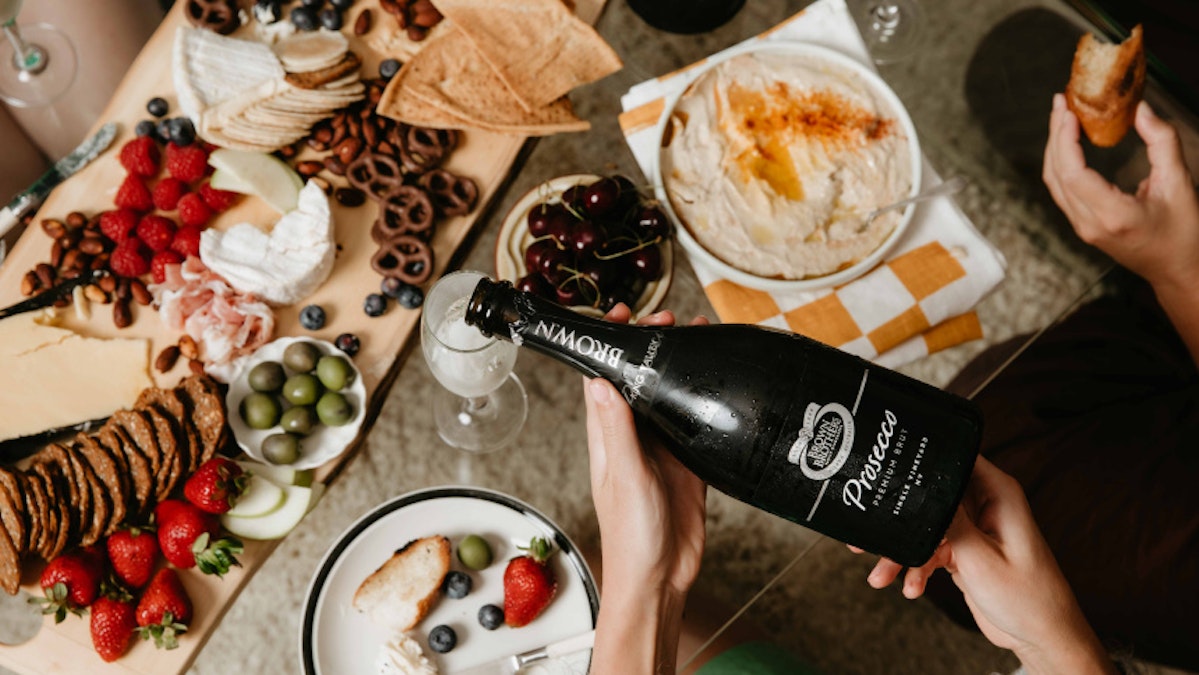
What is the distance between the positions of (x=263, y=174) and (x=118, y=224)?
0.30 meters

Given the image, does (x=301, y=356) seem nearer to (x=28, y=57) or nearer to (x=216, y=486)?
(x=216, y=486)

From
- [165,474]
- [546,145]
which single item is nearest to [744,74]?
[546,145]

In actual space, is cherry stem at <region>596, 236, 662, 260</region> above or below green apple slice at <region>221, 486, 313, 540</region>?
above

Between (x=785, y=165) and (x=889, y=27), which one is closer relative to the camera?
(x=785, y=165)

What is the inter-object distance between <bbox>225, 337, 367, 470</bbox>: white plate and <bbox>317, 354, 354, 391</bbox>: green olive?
2 cm

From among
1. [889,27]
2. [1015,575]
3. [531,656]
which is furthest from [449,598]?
[889,27]

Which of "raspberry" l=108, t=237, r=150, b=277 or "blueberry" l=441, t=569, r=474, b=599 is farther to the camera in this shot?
"raspberry" l=108, t=237, r=150, b=277

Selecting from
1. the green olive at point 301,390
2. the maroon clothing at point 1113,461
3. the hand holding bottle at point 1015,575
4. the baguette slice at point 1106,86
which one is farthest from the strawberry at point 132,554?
the baguette slice at point 1106,86

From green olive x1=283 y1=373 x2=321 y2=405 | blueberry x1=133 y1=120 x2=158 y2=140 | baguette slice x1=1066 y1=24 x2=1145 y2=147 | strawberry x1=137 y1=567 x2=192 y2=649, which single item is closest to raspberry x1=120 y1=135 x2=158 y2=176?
blueberry x1=133 y1=120 x2=158 y2=140

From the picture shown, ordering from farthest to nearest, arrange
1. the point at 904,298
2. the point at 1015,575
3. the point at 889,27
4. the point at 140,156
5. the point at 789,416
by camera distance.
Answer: the point at 889,27 → the point at 140,156 → the point at 904,298 → the point at 1015,575 → the point at 789,416

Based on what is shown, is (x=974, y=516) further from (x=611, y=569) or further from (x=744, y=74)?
(x=744, y=74)

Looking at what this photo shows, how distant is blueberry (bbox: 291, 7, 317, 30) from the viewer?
5.67 ft

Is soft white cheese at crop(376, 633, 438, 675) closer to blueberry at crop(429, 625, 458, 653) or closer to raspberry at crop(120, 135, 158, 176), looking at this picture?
blueberry at crop(429, 625, 458, 653)

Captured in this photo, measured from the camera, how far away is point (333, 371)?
5.12ft
